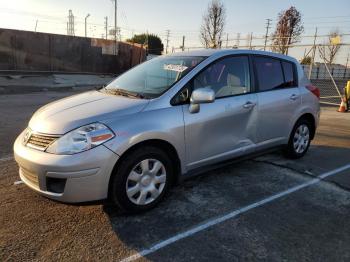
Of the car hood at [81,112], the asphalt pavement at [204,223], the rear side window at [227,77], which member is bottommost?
the asphalt pavement at [204,223]

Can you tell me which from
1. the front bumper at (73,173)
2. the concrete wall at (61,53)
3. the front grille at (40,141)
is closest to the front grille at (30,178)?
the front bumper at (73,173)

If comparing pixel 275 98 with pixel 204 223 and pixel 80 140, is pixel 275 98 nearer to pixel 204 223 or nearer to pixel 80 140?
pixel 204 223

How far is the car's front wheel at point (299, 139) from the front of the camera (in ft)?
18.3

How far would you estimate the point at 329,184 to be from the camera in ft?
15.5

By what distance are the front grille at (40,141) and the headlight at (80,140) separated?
6 centimetres

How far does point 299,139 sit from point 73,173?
3.86 m

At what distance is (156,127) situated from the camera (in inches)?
141

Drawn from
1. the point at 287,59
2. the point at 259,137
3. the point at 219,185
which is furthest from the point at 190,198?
the point at 287,59

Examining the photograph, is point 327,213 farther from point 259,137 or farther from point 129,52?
point 129,52

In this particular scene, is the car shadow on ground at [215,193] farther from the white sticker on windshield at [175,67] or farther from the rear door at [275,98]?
the white sticker on windshield at [175,67]

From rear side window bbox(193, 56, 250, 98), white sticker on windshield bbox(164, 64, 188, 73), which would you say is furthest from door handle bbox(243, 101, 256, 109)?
white sticker on windshield bbox(164, 64, 188, 73)

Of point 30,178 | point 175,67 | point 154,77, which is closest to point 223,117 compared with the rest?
point 175,67

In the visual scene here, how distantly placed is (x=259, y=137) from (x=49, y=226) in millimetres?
2885

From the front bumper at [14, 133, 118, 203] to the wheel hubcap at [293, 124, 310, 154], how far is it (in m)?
3.39
